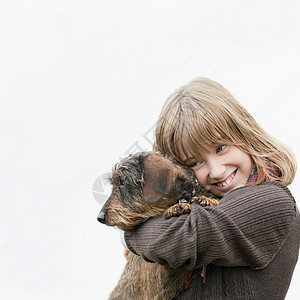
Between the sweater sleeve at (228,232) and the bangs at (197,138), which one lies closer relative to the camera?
the sweater sleeve at (228,232)

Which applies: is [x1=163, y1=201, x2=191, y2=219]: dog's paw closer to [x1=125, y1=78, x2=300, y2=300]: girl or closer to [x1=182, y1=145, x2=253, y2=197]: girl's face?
[x1=125, y1=78, x2=300, y2=300]: girl

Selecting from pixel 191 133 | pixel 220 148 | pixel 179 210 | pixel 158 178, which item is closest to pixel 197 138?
pixel 191 133

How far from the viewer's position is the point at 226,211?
169cm

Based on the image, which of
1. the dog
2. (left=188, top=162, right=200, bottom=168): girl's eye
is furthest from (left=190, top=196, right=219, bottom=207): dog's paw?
(left=188, top=162, right=200, bottom=168): girl's eye

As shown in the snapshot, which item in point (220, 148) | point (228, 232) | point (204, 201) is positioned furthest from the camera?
point (220, 148)

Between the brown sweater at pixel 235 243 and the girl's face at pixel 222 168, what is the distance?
185 mm

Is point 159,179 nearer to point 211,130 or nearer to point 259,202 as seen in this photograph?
point 211,130

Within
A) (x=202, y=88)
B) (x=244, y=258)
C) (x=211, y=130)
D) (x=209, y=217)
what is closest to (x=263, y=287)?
(x=244, y=258)

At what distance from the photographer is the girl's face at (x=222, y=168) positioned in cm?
198

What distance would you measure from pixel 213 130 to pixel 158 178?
1.25ft

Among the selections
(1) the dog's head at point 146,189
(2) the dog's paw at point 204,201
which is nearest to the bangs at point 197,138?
(1) the dog's head at point 146,189

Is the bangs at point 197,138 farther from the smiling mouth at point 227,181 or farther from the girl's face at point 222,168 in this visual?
the smiling mouth at point 227,181

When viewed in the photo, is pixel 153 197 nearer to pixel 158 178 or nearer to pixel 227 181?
pixel 158 178

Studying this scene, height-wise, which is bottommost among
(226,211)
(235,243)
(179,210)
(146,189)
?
(235,243)
